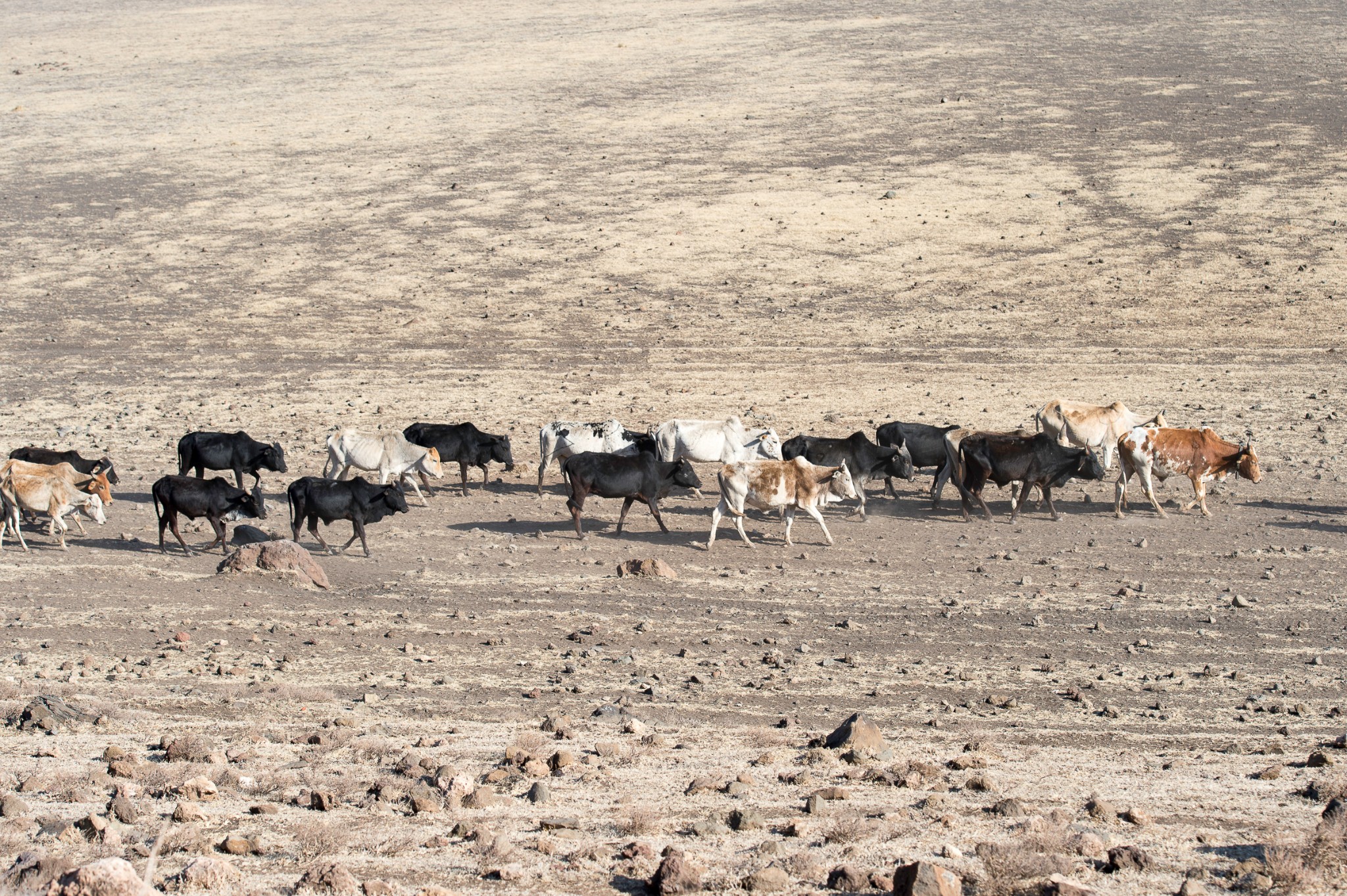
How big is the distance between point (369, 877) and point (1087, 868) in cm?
392

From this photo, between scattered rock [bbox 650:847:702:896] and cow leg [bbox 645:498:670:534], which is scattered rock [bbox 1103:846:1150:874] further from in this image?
cow leg [bbox 645:498:670:534]

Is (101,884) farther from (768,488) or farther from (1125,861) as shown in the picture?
(768,488)

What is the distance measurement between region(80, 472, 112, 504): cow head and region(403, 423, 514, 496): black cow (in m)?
4.37

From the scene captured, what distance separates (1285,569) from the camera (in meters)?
15.2

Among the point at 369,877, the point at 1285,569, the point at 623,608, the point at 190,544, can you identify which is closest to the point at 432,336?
the point at 190,544

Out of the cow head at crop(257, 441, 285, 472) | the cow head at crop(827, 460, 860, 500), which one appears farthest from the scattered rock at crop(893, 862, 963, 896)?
the cow head at crop(257, 441, 285, 472)

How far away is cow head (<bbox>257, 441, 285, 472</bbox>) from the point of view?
63.8 ft

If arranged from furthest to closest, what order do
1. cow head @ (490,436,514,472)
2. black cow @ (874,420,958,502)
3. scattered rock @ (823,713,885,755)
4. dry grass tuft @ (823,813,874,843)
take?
cow head @ (490,436,514,472)
black cow @ (874,420,958,502)
scattered rock @ (823,713,885,755)
dry grass tuft @ (823,813,874,843)

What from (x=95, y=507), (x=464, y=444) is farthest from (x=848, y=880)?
(x=464, y=444)

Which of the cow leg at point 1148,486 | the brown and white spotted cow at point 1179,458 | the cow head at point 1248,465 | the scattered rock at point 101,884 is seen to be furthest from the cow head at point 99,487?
the cow head at point 1248,465

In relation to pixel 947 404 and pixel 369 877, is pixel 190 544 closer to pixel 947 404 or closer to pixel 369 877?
pixel 369 877

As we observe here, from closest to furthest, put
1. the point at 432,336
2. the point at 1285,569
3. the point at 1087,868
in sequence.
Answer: the point at 1087,868 < the point at 1285,569 < the point at 432,336

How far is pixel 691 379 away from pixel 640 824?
60.8ft

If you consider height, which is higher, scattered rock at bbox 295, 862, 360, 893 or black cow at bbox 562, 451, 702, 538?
black cow at bbox 562, 451, 702, 538
